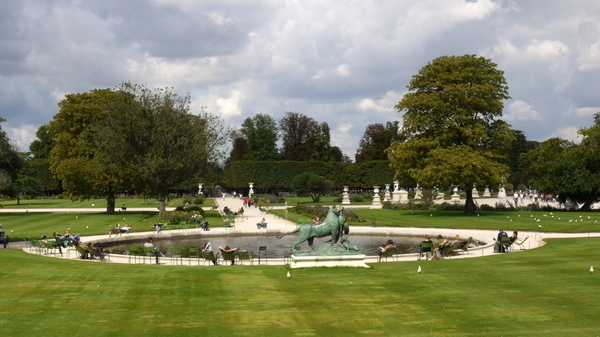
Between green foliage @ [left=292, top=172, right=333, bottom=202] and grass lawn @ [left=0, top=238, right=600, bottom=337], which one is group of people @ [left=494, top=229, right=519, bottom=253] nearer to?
grass lawn @ [left=0, top=238, right=600, bottom=337]

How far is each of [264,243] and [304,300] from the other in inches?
→ 663

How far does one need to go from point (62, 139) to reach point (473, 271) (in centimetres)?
4386

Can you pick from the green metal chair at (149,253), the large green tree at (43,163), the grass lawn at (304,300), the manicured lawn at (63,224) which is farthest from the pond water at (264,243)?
the large green tree at (43,163)

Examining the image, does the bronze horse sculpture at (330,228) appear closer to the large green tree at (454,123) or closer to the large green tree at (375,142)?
the large green tree at (454,123)

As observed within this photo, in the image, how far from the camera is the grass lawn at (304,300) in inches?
403

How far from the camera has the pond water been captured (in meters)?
26.3

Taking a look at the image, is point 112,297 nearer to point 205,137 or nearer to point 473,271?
point 473,271

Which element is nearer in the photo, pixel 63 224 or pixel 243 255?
pixel 243 255

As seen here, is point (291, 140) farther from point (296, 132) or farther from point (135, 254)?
point (135, 254)

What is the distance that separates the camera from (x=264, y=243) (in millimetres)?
29109

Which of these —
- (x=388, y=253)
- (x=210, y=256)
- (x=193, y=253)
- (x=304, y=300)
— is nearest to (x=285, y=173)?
(x=193, y=253)

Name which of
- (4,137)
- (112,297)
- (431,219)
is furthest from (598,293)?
(4,137)

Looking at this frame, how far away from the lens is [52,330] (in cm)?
1005

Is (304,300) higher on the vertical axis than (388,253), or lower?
lower
